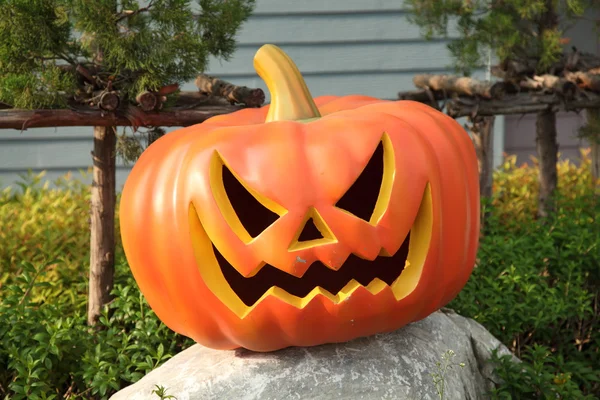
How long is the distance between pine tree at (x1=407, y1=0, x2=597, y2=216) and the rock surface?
227 cm

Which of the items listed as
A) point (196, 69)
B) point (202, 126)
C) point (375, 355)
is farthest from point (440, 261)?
point (196, 69)

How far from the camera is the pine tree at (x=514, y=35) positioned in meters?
4.46

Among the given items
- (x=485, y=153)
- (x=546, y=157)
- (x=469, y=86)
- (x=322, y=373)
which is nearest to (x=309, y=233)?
(x=322, y=373)

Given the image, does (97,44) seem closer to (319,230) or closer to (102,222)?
(102,222)

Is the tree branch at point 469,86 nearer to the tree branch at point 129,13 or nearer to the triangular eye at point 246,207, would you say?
the tree branch at point 129,13

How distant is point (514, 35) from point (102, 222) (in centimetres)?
245

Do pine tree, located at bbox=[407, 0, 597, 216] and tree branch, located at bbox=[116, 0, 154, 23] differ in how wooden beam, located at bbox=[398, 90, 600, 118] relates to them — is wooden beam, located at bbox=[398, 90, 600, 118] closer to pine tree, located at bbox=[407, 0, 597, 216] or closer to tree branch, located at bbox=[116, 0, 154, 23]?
pine tree, located at bbox=[407, 0, 597, 216]

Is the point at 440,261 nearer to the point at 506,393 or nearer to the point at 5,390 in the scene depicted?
the point at 506,393

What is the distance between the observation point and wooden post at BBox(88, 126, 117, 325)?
346cm

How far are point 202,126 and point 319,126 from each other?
46 centimetres

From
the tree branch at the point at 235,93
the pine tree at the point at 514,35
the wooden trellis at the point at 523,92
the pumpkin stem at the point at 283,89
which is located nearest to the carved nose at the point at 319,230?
the pumpkin stem at the point at 283,89

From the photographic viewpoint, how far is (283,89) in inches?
104

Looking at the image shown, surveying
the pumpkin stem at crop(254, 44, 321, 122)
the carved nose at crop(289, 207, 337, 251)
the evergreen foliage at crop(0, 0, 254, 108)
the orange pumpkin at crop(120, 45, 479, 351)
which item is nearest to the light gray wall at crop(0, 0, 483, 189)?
the evergreen foliage at crop(0, 0, 254, 108)

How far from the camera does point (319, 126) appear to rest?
237 centimetres
